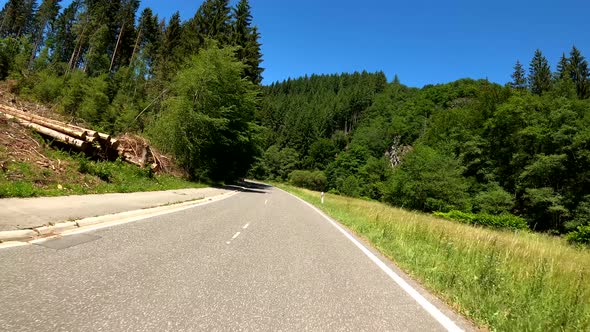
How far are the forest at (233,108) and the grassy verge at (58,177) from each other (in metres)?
16.6

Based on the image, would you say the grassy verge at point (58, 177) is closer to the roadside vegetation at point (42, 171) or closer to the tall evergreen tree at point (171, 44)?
the roadside vegetation at point (42, 171)

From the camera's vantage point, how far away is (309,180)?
104000 mm

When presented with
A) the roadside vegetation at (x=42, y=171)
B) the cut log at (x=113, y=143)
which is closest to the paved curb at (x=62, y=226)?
the roadside vegetation at (x=42, y=171)

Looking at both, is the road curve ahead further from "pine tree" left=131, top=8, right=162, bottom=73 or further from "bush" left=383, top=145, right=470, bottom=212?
"pine tree" left=131, top=8, right=162, bottom=73

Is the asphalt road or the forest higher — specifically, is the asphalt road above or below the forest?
below

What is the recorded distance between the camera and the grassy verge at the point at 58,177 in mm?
10547

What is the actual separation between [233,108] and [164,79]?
67.6 feet

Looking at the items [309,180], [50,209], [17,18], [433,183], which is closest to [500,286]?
[50,209]

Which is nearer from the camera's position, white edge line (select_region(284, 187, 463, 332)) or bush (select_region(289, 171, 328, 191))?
white edge line (select_region(284, 187, 463, 332))

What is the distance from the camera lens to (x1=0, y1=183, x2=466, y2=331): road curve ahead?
3.77 metres

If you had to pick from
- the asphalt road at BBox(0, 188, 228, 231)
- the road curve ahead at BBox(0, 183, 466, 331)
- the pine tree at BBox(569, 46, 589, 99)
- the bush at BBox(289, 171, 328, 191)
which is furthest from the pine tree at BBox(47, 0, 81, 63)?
the pine tree at BBox(569, 46, 589, 99)

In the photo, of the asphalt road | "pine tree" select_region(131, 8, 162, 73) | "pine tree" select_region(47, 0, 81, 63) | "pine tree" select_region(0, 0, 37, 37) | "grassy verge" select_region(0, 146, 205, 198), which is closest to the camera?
the asphalt road

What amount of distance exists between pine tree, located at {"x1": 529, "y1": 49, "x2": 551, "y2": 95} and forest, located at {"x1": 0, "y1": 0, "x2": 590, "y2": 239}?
0.27 metres

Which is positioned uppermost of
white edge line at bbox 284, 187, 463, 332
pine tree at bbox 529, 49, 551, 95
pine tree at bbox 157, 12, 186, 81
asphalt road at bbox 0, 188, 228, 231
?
pine tree at bbox 529, 49, 551, 95
